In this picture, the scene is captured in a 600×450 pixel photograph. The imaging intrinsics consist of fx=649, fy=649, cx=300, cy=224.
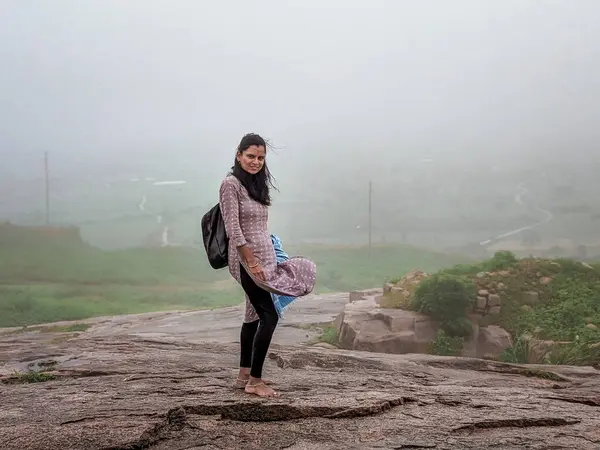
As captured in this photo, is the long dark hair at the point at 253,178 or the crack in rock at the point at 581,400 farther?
the crack in rock at the point at 581,400

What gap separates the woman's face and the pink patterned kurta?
14cm

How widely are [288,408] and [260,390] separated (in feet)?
0.95

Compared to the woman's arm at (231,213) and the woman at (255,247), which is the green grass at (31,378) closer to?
the woman at (255,247)

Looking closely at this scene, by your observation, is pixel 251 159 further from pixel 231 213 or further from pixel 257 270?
pixel 257 270

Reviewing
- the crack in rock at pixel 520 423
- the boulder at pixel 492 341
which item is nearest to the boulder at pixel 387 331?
the boulder at pixel 492 341

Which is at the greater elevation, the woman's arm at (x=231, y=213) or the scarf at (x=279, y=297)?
the woman's arm at (x=231, y=213)

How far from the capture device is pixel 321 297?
19078 mm

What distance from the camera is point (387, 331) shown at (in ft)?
36.1

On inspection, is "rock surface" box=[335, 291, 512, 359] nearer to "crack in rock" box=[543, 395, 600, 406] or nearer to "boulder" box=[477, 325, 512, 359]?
"boulder" box=[477, 325, 512, 359]

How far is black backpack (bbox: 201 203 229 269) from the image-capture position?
4.53 metres

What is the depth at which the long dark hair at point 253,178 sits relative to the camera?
4.46 meters

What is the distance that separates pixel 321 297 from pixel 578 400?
13.6 meters

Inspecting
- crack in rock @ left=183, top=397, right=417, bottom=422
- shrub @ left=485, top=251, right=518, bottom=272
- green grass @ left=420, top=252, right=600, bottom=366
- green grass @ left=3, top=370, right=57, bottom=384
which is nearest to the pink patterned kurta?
crack in rock @ left=183, top=397, right=417, bottom=422

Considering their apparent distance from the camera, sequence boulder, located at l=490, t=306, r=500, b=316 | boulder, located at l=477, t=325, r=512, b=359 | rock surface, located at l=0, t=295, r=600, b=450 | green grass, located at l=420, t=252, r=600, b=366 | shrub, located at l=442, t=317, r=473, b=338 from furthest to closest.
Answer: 1. boulder, located at l=490, t=306, r=500, b=316
2. shrub, located at l=442, t=317, r=473, b=338
3. boulder, located at l=477, t=325, r=512, b=359
4. green grass, located at l=420, t=252, r=600, b=366
5. rock surface, located at l=0, t=295, r=600, b=450
